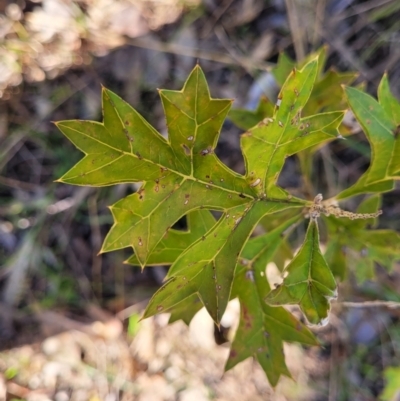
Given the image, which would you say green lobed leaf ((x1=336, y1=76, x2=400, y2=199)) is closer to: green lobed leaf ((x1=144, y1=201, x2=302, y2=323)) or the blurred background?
green lobed leaf ((x1=144, y1=201, x2=302, y2=323))

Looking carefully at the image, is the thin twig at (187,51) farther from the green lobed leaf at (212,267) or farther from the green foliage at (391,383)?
the green foliage at (391,383)

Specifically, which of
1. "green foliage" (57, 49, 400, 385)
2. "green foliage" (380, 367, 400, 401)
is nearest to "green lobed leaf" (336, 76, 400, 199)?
"green foliage" (57, 49, 400, 385)

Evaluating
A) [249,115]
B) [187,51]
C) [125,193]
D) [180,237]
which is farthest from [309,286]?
[187,51]

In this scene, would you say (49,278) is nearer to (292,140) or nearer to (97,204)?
(97,204)

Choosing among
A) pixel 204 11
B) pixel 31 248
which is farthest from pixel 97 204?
pixel 204 11

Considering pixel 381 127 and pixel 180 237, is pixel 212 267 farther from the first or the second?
Result: pixel 381 127

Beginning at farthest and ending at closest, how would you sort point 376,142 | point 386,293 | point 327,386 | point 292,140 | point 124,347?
point 124,347
point 327,386
point 386,293
point 376,142
point 292,140

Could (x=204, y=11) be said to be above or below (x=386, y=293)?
above

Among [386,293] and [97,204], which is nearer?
[386,293]

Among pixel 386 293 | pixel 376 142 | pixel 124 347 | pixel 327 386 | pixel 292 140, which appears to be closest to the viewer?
pixel 292 140
